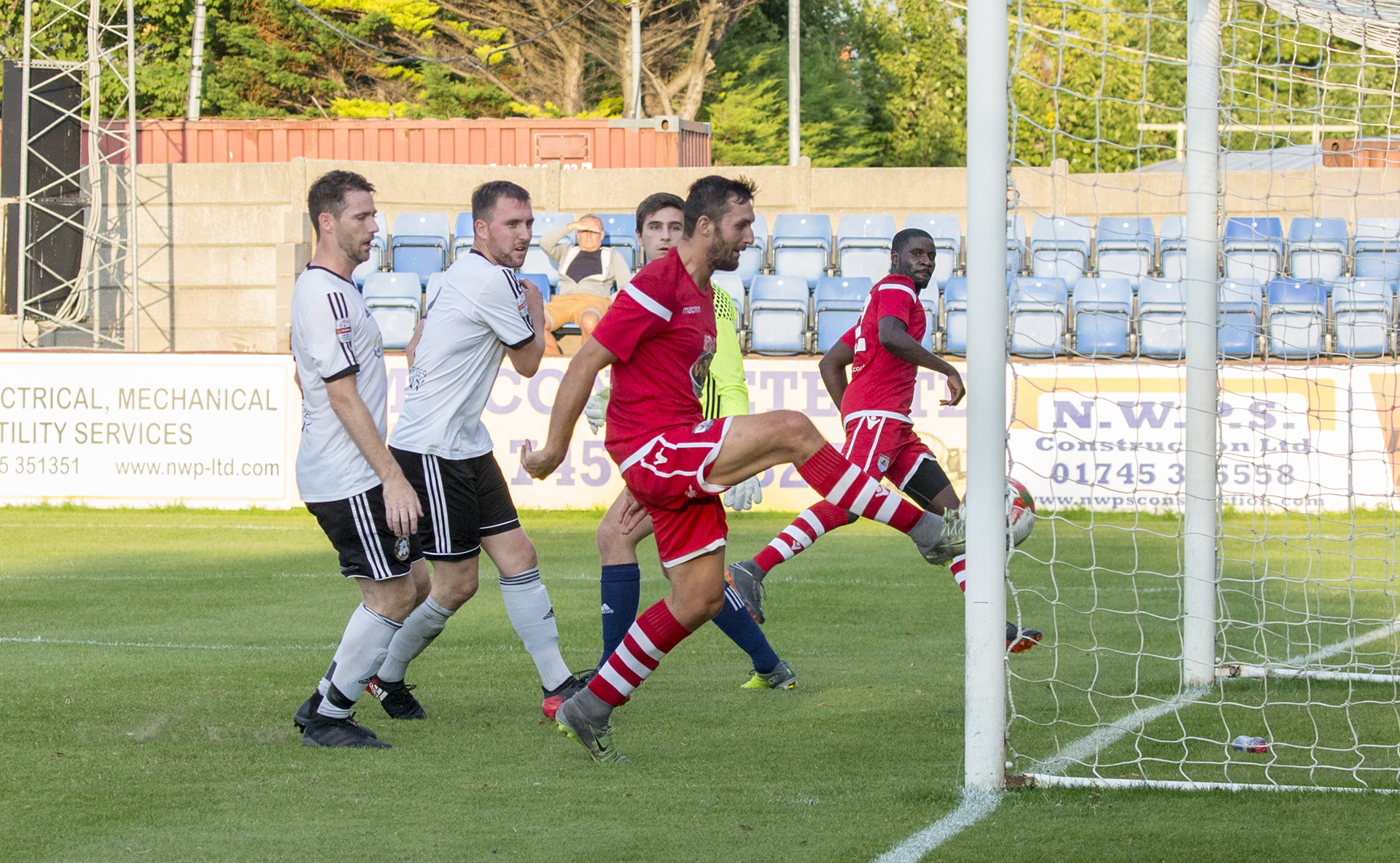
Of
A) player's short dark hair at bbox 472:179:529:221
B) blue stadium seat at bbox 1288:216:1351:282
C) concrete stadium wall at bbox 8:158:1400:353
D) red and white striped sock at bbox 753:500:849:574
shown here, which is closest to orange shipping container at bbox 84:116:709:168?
concrete stadium wall at bbox 8:158:1400:353

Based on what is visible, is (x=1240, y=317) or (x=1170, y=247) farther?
(x=1170, y=247)

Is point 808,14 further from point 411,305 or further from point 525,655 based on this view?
point 525,655

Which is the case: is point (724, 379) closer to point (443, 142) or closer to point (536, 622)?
point (536, 622)

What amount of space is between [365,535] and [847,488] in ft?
5.73

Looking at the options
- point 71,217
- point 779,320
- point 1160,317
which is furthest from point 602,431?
point 71,217

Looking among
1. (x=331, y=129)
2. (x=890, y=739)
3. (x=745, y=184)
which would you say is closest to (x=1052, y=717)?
(x=890, y=739)

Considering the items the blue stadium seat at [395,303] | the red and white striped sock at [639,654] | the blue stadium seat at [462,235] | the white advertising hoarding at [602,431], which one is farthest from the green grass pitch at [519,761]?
the blue stadium seat at [462,235]

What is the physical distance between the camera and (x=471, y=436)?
5465 mm

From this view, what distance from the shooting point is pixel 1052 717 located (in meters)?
5.61

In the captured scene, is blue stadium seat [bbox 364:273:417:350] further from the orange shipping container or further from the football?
the football

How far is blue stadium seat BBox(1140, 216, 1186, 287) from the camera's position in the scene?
16797 millimetres

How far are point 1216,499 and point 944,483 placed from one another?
1.30m

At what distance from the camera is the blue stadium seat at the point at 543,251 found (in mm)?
16984

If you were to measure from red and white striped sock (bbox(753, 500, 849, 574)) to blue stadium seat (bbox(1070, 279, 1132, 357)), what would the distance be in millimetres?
9176
